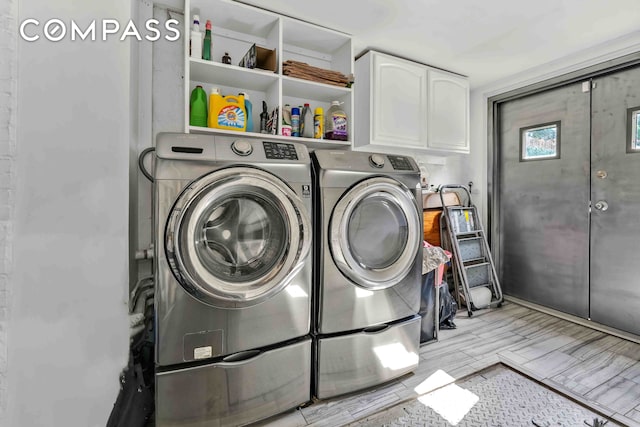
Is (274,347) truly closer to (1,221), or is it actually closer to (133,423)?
(133,423)

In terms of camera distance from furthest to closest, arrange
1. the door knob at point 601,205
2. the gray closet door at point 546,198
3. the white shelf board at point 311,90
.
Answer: the gray closet door at point 546,198
the door knob at point 601,205
the white shelf board at point 311,90

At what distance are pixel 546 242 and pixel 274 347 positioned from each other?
2708 mm

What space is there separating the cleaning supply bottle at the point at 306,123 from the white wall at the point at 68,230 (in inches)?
44.0

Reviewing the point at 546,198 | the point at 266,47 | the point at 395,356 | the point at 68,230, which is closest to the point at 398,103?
the point at 266,47

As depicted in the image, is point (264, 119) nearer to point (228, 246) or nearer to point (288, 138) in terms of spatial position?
point (288, 138)

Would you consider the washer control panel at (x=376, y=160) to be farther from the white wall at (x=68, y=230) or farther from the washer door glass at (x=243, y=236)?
the white wall at (x=68, y=230)

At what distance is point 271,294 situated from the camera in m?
1.31

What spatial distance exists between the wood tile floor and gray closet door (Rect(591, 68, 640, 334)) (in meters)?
0.27

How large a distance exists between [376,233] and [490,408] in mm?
1017

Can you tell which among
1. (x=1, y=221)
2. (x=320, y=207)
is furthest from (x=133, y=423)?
(x=320, y=207)

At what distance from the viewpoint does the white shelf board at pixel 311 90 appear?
6.48 ft

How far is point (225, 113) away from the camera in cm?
177

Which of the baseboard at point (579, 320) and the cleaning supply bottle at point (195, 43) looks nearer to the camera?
the cleaning supply bottle at point (195, 43)

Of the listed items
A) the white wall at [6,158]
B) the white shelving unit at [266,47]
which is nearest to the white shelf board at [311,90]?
the white shelving unit at [266,47]
